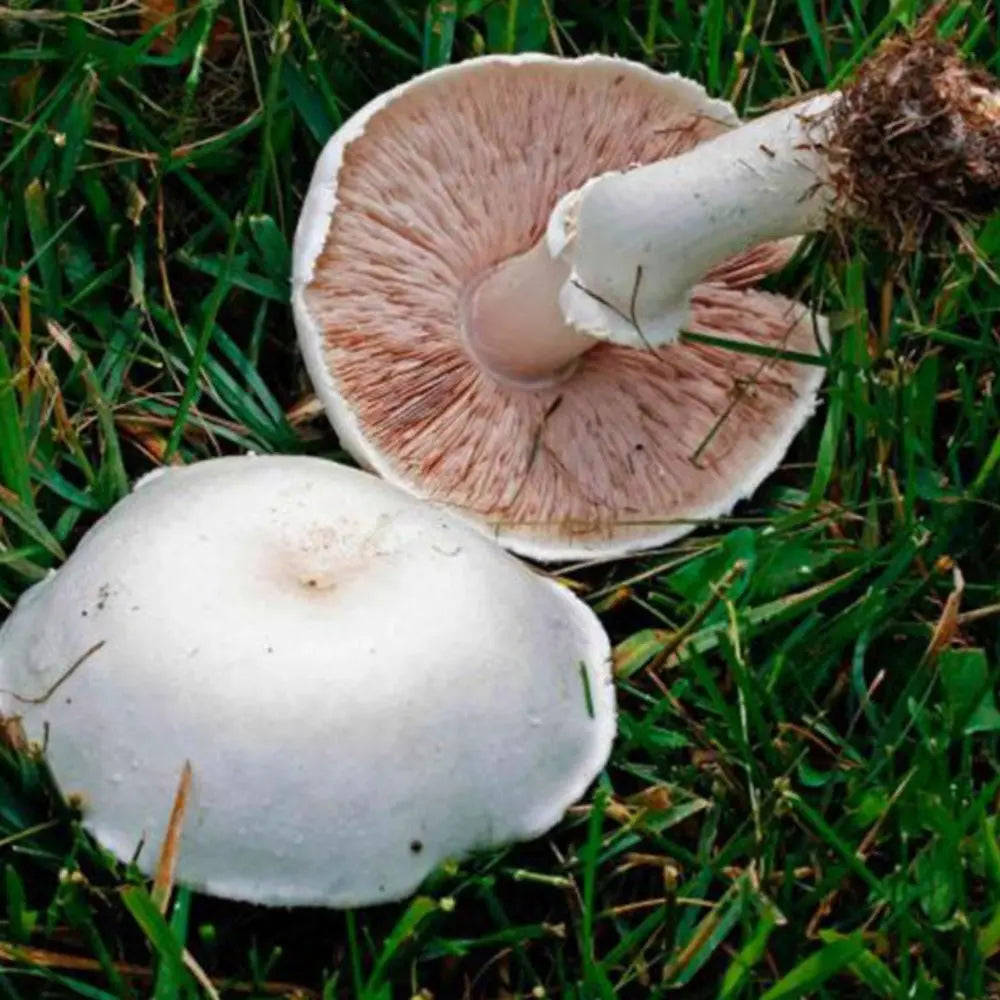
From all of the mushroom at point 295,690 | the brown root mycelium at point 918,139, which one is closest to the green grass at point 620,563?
the mushroom at point 295,690

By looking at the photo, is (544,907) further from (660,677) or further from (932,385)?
(932,385)

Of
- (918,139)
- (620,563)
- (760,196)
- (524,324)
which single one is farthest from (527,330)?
(918,139)

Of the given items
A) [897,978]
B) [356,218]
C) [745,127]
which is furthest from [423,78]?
[897,978]

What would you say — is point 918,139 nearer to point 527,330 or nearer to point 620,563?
point 527,330

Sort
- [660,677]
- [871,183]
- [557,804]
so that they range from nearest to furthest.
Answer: [871,183]
[557,804]
[660,677]

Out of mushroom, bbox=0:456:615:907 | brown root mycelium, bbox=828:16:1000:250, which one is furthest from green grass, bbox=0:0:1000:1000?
brown root mycelium, bbox=828:16:1000:250

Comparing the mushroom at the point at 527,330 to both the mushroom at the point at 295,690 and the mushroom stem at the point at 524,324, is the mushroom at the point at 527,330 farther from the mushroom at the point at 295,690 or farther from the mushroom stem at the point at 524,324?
the mushroom at the point at 295,690
